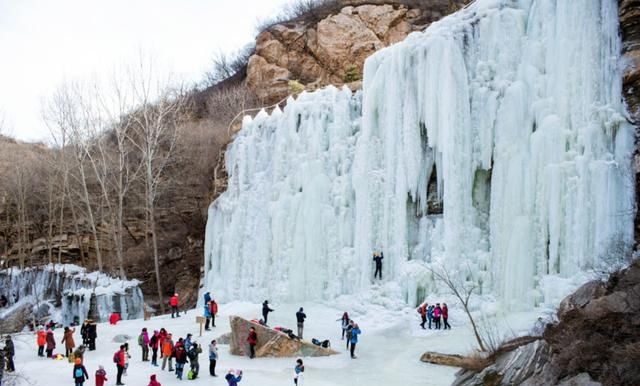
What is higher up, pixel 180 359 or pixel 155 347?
pixel 180 359

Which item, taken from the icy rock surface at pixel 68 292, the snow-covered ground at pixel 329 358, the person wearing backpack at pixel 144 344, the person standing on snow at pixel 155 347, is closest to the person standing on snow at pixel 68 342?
the snow-covered ground at pixel 329 358

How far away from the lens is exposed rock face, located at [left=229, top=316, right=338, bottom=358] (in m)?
15.6

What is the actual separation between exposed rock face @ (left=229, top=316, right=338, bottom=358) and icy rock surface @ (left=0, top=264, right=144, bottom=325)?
1296 centimetres

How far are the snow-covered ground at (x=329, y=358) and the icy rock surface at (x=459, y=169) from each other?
3.77 ft

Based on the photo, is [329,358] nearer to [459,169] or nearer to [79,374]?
[79,374]

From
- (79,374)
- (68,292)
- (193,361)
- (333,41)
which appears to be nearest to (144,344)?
(193,361)

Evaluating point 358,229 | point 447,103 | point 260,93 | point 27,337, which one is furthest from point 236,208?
point 260,93

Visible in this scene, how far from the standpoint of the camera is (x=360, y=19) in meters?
40.2

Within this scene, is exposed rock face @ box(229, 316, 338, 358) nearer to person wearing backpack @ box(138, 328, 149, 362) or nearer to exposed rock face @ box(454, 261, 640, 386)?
person wearing backpack @ box(138, 328, 149, 362)

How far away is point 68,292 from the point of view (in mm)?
27453

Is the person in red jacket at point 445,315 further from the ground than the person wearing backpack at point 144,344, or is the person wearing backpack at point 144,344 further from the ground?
→ the person in red jacket at point 445,315

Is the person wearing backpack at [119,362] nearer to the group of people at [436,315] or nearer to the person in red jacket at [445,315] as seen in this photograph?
the group of people at [436,315]

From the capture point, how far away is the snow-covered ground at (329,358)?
1307cm

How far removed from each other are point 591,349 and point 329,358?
861cm
